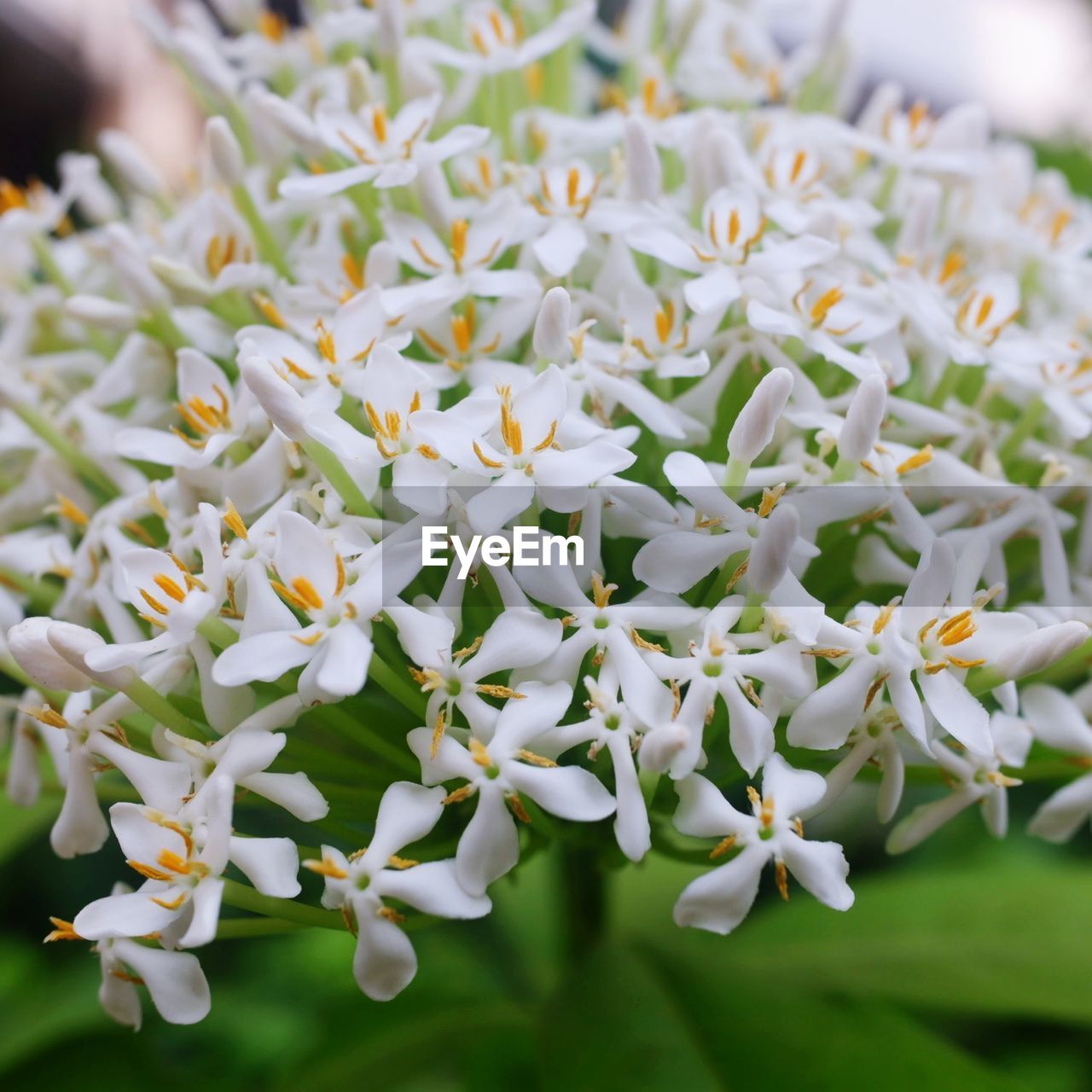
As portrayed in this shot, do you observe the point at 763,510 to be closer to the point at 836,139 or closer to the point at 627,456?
the point at 627,456

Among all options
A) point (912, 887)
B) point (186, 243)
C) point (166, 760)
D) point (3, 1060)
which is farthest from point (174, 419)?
point (912, 887)

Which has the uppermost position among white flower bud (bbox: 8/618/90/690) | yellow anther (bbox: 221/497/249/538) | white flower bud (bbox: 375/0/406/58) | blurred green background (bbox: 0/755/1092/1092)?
white flower bud (bbox: 375/0/406/58)

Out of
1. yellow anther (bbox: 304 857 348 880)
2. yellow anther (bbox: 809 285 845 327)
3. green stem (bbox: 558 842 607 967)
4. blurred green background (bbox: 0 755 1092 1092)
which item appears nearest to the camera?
yellow anther (bbox: 304 857 348 880)

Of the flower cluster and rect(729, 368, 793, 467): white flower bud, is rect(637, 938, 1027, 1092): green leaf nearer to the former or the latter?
the flower cluster

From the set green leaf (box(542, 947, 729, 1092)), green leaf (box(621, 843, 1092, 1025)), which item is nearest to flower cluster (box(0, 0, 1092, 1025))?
green leaf (box(542, 947, 729, 1092))

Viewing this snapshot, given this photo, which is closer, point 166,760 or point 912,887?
point 166,760
